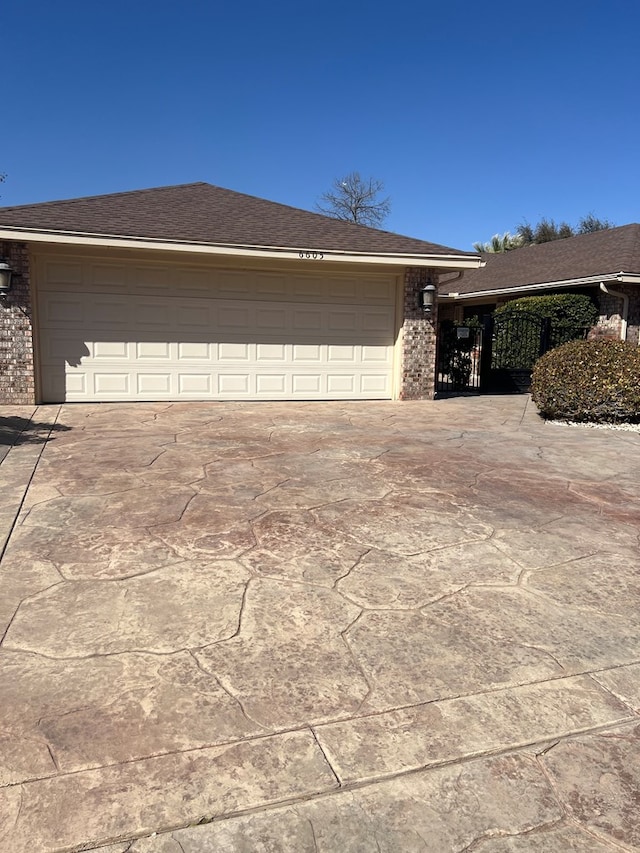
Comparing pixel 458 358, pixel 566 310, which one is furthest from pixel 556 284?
pixel 458 358

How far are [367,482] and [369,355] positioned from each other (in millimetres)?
6686

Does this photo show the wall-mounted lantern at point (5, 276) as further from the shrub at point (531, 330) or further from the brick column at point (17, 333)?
the shrub at point (531, 330)

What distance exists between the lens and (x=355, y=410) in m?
10.4

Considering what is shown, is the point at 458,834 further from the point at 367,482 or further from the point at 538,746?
the point at 367,482

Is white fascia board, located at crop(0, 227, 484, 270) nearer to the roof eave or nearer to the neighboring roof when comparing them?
the neighboring roof

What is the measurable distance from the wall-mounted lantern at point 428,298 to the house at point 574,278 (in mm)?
1335

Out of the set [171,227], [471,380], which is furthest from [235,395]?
[471,380]

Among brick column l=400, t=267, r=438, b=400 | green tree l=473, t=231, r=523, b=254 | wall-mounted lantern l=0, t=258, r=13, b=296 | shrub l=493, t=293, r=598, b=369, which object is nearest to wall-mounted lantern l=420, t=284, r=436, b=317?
brick column l=400, t=267, r=438, b=400

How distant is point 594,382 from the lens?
8.78 meters

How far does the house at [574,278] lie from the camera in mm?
14102

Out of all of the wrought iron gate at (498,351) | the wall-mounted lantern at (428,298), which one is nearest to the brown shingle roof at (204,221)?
the wall-mounted lantern at (428,298)

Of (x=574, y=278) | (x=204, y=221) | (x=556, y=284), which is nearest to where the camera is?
(x=204, y=221)

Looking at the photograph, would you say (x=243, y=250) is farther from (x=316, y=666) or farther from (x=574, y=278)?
(x=574, y=278)

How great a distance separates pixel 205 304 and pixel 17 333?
320 centimetres
